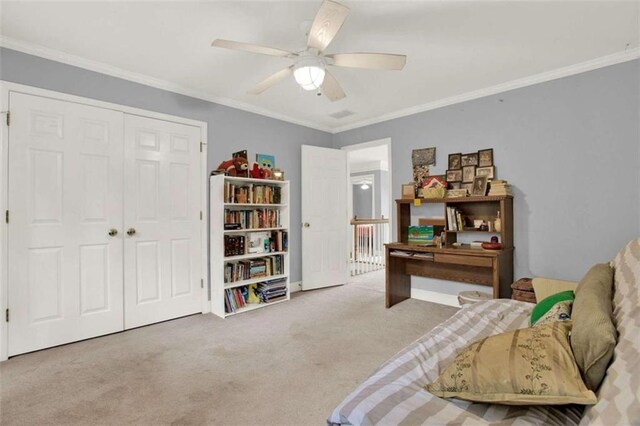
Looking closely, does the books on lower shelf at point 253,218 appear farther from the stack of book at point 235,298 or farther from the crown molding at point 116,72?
the crown molding at point 116,72

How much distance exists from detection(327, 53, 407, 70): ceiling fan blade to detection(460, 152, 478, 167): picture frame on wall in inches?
73.0

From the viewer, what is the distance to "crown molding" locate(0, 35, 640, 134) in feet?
8.37

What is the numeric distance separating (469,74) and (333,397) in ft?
10.0

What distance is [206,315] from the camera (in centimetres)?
341

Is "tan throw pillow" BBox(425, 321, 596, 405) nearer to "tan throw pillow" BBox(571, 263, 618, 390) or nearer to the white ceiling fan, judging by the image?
"tan throw pillow" BBox(571, 263, 618, 390)

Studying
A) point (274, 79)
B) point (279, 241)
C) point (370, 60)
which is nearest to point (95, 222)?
point (279, 241)

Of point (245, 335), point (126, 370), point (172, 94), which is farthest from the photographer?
point (172, 94)

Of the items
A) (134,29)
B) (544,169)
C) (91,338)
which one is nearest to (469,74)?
(544,169)

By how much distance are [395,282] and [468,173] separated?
152cm

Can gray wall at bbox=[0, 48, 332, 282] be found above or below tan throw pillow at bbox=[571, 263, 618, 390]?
above

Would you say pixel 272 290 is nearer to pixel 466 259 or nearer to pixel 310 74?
pixel 466 259

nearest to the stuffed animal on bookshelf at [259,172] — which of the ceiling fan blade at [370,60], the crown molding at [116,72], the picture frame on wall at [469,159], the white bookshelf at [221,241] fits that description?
the white bookshelf at [221,241]

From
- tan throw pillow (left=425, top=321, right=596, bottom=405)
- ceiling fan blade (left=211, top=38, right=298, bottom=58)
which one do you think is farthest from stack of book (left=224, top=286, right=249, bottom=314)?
tan throw pillow (left=425, top=321, right=596, bottom=405)

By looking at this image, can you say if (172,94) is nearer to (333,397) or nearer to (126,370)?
(126,370)
